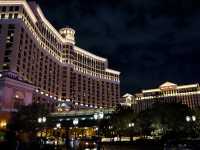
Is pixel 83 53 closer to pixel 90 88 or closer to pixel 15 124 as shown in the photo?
pixel 90 88

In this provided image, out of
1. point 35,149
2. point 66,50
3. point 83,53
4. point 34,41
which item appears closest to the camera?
point 35,149

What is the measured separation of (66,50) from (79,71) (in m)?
16.5

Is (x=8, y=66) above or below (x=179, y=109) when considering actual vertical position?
above

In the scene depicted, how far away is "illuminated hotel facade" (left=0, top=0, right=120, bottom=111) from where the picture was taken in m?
98.8

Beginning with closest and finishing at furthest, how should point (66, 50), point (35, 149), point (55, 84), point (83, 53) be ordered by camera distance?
point (35, 149) → point (55, 84) → point (66, 50) → point (83, 53)

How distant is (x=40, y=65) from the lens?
141 meters

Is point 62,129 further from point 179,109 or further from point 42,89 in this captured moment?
point 179,109

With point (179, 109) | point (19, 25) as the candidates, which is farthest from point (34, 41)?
point (179, 109)

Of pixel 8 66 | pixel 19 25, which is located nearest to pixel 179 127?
pixel 8 66

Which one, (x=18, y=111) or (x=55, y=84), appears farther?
(x=55, y=84)

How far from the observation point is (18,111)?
274 ft

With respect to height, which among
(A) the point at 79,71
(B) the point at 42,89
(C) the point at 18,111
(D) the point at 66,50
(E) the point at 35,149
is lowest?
(E) the point at 35,149

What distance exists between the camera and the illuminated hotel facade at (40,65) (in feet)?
324

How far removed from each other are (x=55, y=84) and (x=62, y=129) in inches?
1527
